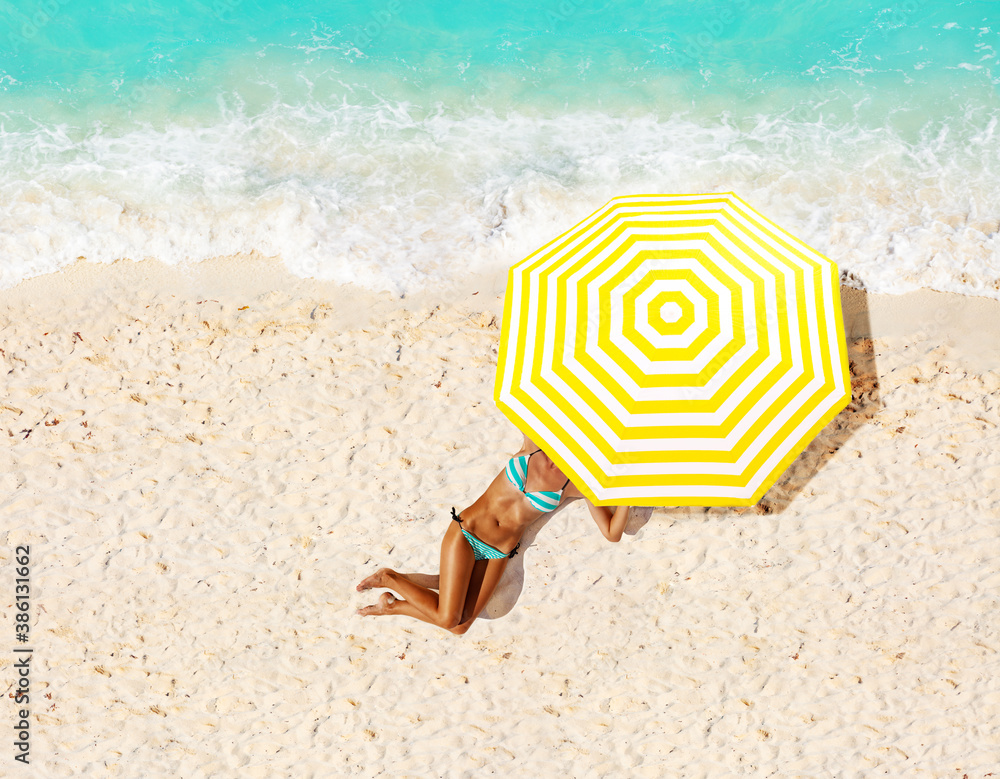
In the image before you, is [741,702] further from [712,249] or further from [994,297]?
[994,297]

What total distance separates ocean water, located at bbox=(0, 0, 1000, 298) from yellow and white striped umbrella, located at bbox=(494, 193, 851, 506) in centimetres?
262

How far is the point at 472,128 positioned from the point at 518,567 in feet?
17.5

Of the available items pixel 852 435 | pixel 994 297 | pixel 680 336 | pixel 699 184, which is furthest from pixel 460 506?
pixel 994 297

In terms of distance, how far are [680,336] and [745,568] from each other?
269cm

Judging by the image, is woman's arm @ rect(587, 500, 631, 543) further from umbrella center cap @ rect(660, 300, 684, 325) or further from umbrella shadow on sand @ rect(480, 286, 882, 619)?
umbrella center cap @ rect(660, 300, 684, 325)

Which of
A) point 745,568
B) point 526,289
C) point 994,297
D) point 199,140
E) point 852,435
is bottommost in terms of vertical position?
point 745,568

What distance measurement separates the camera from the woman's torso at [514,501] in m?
5.59

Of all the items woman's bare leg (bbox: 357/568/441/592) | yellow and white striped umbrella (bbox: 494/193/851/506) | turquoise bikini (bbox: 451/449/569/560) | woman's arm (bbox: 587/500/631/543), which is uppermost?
yellow and white striped umbrella (bbox: 494/193/851/506)

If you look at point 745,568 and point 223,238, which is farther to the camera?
point 223,238

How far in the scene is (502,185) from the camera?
8.08m

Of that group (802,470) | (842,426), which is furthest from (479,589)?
(842,426)

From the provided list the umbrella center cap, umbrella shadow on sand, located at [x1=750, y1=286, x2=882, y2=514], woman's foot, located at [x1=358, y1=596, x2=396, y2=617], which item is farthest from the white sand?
the umbrella center cap

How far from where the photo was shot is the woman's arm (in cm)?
580

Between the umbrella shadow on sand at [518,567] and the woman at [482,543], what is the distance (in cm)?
15
